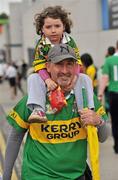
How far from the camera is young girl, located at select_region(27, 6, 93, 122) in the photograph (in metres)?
2.51

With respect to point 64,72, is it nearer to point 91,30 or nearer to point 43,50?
point 43,50

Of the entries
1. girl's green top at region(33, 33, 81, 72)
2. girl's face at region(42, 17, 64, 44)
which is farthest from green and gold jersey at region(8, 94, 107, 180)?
girl's face at region(42, 17, 64, 44)

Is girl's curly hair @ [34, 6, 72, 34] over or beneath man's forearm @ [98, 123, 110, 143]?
over

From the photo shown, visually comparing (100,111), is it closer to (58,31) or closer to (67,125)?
(67,125)

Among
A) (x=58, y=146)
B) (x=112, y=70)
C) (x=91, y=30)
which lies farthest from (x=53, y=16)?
(x=91, y=30)

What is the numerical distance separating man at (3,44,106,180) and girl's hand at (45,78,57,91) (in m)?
0.02

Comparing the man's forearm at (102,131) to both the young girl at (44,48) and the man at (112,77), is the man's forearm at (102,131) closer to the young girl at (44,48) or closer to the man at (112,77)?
the young girl at (44,48)

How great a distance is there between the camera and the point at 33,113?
2.46 metres

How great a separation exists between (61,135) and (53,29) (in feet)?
2.15

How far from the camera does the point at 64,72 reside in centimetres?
246

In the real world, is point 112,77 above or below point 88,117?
below

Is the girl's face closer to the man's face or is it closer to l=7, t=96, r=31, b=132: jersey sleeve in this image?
the man's face

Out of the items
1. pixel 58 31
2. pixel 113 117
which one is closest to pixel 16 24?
pixel 113 117

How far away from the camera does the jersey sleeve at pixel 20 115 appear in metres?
2.62
